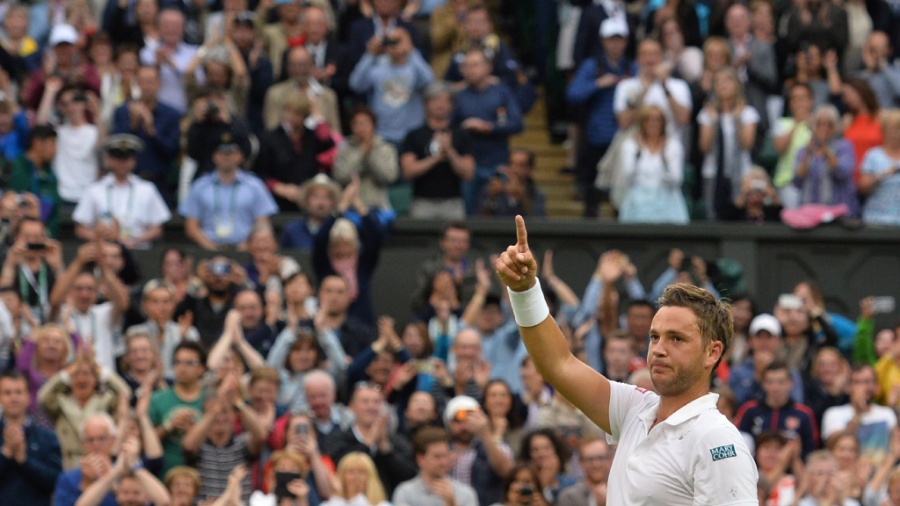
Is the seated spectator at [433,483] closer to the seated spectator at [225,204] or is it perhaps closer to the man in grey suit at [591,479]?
the man in grey suit at [591,479]

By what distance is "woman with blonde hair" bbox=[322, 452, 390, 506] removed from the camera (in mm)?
11664

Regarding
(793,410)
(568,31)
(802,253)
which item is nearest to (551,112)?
(568,31)

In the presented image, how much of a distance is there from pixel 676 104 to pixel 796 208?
1410 millimetres

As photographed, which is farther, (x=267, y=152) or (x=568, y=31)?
(x=568, y=31)

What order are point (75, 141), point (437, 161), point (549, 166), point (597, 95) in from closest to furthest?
point (75, 141) → point (437, 161) → point (597, 95) → point (549, 166)

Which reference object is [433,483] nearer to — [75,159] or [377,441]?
[377,441]

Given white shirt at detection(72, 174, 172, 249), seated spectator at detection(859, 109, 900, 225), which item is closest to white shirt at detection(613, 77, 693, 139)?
seated spectator at detection(859, 109, 900, 225)

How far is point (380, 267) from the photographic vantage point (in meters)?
16.0

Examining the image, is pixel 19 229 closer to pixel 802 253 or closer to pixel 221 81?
pixel 221 81

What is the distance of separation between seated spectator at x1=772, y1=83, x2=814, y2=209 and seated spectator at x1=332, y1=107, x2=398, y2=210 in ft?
11.7

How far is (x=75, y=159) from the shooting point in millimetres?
15789

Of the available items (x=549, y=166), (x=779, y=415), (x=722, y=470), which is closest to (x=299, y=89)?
(x=549, y=166)

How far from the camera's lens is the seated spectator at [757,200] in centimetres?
1644

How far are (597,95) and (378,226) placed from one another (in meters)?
3.61
